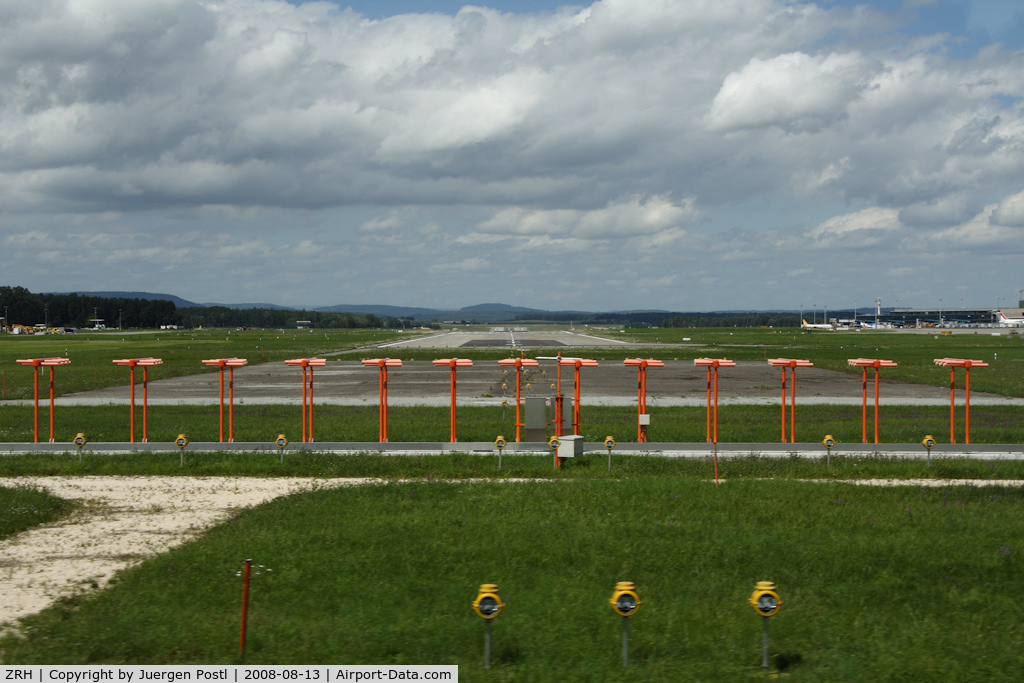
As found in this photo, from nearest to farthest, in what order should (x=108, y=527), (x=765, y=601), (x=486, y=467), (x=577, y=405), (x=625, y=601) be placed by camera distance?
1. (x=625, y=601)
2. (x=765, y=601)
3. (x=108, y=527)
4. (x=486, y=467)
5. (x=577, y=405)

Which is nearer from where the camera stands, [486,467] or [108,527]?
[108,527]

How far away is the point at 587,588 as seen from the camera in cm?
1085

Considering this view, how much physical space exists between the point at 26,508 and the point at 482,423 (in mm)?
16857

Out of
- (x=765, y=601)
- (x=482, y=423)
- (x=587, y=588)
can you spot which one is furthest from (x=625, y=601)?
(x=482, y=423)

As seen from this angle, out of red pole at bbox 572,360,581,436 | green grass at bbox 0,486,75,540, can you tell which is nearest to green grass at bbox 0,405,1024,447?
red pole at bbox 572,360,581,436

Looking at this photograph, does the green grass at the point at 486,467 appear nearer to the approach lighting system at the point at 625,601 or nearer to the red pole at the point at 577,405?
the red pole at the point at 577,405

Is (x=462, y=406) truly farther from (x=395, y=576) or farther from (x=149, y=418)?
(x=395, y=576)

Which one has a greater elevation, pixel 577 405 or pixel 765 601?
pixel 577 405

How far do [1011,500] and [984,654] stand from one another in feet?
29.8

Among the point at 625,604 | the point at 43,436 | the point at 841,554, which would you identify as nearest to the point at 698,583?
the point at 841,554

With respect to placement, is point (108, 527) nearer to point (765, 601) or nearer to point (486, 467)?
point (486, 467)

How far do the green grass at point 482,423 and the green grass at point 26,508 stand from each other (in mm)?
9097

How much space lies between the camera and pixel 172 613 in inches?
387

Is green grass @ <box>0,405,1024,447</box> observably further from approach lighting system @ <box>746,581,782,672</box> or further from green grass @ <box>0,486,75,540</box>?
approach lighting system @ <box>746,581,782,672</box>
